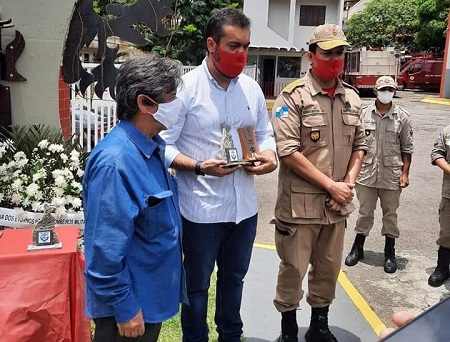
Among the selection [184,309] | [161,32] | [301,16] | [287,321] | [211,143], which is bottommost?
A: [287,321]

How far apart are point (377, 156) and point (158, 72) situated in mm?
3212

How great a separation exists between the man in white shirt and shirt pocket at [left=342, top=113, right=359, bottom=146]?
565 millimetres

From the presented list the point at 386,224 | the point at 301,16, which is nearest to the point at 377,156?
the point at 386,224

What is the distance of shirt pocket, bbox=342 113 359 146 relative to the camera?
3.00m

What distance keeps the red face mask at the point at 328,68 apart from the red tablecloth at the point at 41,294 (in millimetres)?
1743

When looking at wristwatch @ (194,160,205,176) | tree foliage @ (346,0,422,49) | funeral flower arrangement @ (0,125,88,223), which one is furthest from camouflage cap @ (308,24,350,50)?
tree foliage @ (346,0,422,49)

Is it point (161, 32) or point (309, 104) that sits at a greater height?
point (161, 32)

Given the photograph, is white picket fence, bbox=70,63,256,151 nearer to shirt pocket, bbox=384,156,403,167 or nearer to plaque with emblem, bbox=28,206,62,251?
shirt pocket, bbox=384,156,403,167

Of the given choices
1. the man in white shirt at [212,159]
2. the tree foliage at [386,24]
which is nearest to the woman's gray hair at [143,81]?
the man in white shirt at [212,159]

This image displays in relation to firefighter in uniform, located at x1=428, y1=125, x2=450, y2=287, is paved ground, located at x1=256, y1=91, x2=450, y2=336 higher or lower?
lower

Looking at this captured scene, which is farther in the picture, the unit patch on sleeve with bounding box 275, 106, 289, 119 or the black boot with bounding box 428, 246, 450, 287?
the black boot with bounding box 428, 246, 450, 287

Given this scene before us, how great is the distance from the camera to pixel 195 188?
2.59 meters

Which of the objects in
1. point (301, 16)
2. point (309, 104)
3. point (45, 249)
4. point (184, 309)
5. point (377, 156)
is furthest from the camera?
point (301, 16)

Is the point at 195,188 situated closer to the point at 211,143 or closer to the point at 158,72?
the point at 211,143
